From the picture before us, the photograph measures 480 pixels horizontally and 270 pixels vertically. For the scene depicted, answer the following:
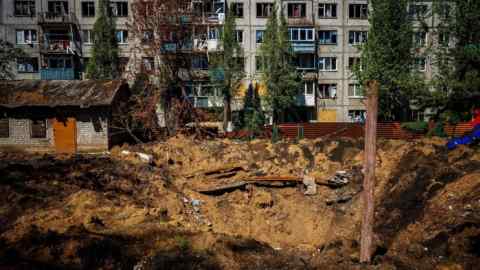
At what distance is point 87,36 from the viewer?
30.7 m

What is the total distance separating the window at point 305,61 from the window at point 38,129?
21808mm

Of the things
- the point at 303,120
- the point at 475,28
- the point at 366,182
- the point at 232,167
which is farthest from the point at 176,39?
the point at 475,28

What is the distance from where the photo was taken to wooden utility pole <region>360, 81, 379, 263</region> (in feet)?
19.2

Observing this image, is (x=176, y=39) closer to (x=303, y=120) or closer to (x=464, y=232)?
(x=303, y=120)

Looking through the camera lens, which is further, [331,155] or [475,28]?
[475,28]

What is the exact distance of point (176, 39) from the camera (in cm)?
2191

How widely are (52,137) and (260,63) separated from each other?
18024 millimetres

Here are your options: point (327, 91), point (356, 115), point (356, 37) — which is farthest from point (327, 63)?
point (356, 115)

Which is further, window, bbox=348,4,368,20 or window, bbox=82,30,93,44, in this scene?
window, bbox=348,4,368,20

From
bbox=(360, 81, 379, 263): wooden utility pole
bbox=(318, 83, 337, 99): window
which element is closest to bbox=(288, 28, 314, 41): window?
bbox=(318, 83, 337, 99): window

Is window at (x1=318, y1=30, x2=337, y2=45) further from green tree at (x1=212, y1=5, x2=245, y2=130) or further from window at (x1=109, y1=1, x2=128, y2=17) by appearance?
window at (x1=109, y1=1, x2=128, y2=17)

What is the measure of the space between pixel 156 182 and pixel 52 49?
77.6 feet

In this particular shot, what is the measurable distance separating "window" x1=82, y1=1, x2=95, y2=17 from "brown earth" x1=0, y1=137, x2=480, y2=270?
1856 cm

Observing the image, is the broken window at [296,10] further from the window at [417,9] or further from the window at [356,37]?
the window at [417,9]
